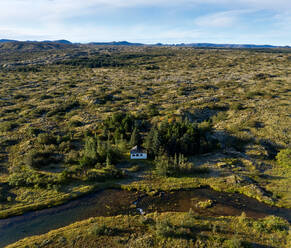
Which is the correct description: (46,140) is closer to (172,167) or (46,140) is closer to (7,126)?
(7,126)

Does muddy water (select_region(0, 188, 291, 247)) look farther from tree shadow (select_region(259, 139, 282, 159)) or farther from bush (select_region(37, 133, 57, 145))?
bush (select_region(37, 133, 57, 145))

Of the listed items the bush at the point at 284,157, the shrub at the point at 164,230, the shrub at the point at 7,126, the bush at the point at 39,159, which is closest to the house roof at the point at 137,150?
the bush at the point at 39,159

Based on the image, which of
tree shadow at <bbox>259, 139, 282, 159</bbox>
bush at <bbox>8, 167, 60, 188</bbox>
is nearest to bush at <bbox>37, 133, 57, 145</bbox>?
bush at <bbox>8, 167, 60, 188</bbox>

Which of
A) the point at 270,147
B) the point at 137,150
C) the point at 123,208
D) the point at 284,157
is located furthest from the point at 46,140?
the point at 284,157

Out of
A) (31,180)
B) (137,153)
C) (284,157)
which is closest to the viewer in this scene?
(31,180)

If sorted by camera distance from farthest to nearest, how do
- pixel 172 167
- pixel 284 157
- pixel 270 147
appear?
pixel 270 147
pixel 284 157
pixel 172 167

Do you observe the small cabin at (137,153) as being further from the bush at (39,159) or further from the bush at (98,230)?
the bush at (98,230)
